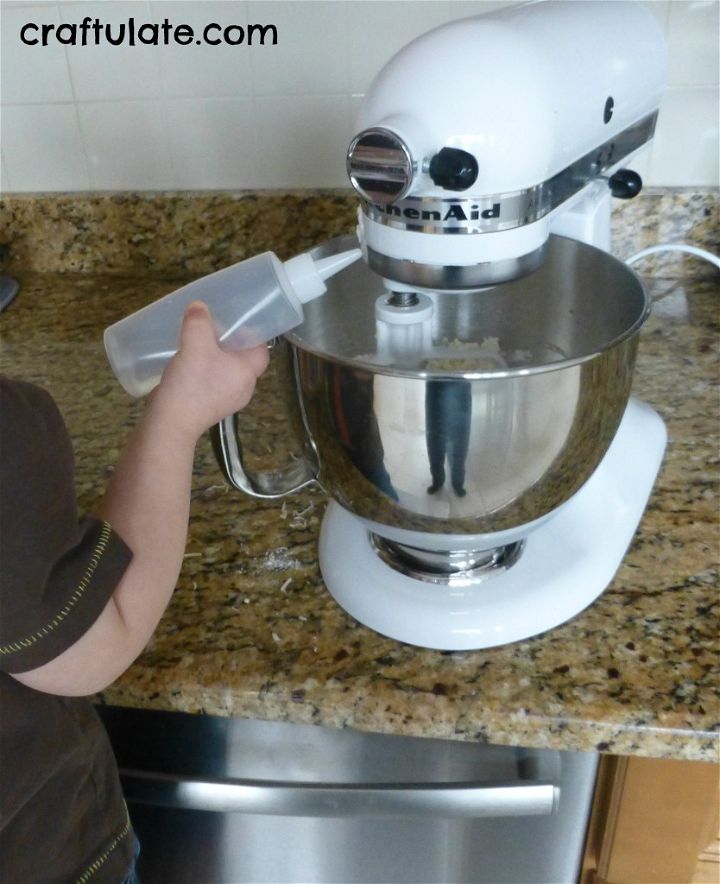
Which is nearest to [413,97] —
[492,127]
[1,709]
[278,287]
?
[492,127]

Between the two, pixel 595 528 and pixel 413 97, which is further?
pixel 595 528

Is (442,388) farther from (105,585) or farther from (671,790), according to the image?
(671,790)

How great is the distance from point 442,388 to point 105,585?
0.22 metres

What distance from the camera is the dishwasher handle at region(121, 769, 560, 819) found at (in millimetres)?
612

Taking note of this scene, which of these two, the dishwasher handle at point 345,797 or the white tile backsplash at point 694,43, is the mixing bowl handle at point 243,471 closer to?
the dishwasher handle at point 345,797

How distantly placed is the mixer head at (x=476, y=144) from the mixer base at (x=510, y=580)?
214 mm

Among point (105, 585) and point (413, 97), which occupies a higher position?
point (413, 97)

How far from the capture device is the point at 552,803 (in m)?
0.61

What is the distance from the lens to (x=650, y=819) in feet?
2.06

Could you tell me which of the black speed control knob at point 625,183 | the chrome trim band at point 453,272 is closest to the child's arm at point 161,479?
the chrome trim band at point 453,272

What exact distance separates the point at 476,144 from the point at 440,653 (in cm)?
34

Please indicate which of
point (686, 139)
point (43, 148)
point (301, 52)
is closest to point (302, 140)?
point (301, 52)

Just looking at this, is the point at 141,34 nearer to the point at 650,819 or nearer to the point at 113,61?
the point at 113,61

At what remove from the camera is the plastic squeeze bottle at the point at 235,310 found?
560 millimetres
